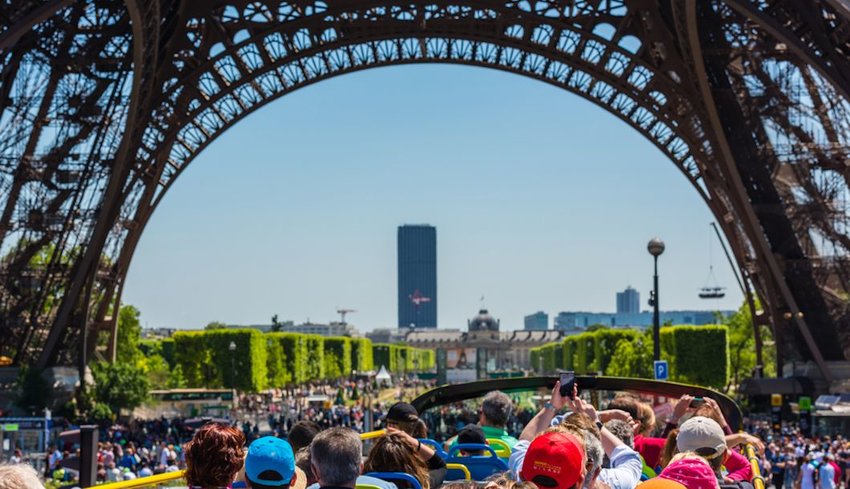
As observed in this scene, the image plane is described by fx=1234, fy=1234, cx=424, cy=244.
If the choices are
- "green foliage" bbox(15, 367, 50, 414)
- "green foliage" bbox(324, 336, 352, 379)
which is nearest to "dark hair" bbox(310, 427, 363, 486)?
"green foliage" bbox(15, 367, 50, 414)

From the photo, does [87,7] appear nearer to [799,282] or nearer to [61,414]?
[61,414]

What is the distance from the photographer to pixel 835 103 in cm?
3366

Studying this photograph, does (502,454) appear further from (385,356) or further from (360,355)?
(385,356)

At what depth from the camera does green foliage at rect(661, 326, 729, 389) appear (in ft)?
227

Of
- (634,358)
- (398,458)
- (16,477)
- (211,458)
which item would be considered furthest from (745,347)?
(16,477)

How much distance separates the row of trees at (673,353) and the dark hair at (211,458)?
6073 cm

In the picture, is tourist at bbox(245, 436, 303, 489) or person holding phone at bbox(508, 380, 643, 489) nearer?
tourist at bbox(245, 436, 303, 489)

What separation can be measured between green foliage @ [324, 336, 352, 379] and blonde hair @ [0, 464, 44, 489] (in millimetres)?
106495

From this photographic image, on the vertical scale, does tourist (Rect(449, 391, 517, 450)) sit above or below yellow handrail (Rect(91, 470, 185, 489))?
above

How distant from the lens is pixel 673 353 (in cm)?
7106

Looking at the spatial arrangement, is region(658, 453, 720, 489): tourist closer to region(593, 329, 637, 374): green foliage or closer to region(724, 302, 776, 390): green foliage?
region(593, 329, 637, 374): green foliage

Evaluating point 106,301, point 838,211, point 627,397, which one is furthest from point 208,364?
point 627,397

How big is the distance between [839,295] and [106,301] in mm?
26284

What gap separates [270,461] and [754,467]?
378 centimetres
